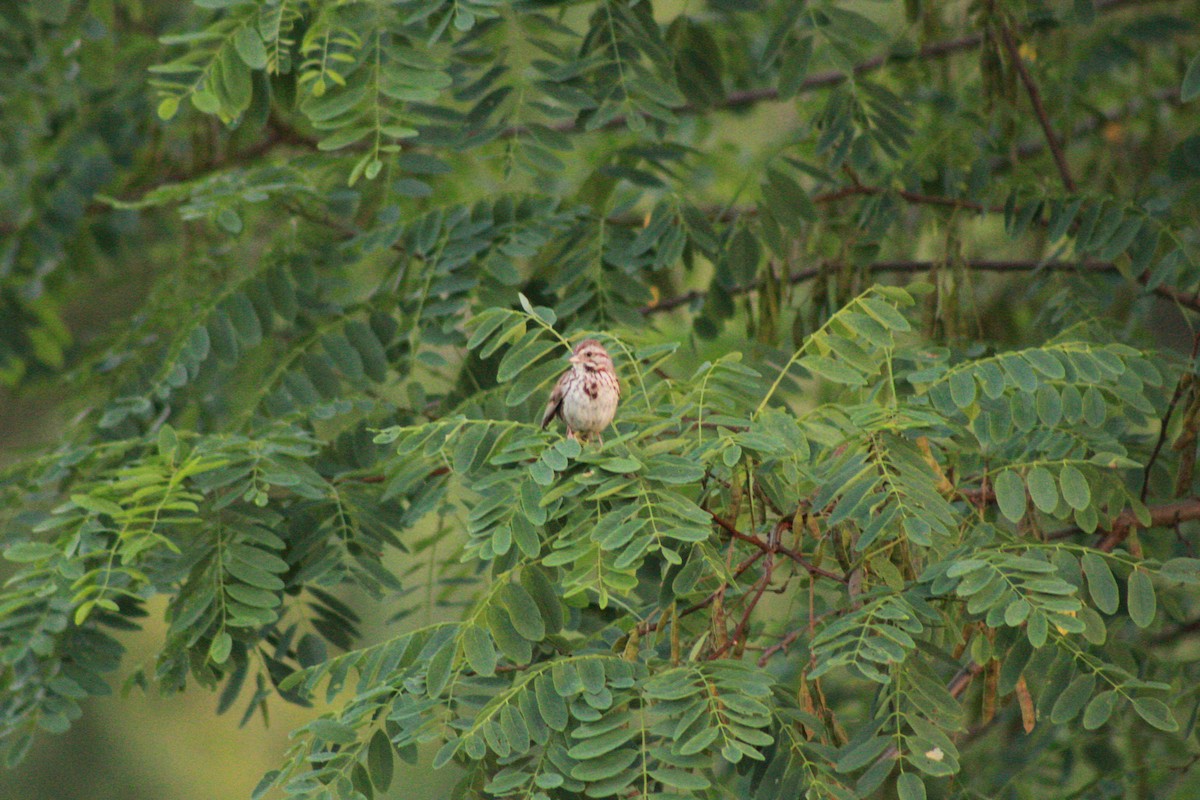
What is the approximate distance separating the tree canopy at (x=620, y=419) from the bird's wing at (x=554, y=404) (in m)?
0.06

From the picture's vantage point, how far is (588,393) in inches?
111

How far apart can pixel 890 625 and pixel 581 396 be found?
2.97 ft

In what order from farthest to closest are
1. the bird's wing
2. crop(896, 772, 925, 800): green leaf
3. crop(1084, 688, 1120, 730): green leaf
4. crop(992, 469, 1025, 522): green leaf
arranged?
the bird's wing, crop(992, 469, 1025, 522): green leaf, crop(1084, 688, 1120, 730): green leaf, crop(896, 772, 925, 800): green leaf

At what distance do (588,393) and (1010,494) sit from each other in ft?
3.14

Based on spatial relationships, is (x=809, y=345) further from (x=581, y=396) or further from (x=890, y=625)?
(x=890, y=625)

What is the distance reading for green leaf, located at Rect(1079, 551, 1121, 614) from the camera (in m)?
2.49

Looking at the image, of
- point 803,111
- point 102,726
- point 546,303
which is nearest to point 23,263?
point 546,303

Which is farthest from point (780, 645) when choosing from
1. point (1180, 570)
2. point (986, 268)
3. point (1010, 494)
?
point (986, 268)

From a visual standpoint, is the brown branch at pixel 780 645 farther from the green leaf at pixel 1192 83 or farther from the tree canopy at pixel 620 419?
the green leaf at pixel 1192 83

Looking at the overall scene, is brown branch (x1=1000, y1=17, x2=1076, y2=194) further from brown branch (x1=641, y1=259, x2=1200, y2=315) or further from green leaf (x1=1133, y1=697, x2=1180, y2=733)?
green leaf (x1=1133, y1=697, x2=1180, y2=733)

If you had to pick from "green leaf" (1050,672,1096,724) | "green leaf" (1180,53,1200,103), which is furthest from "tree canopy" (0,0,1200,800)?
"green leaf" (1180,53,1200,103)

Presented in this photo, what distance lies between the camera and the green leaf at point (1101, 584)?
98.0 inches

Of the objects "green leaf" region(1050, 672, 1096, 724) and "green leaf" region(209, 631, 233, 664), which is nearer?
"green leaf" region(1050, 672, 1096, 724)

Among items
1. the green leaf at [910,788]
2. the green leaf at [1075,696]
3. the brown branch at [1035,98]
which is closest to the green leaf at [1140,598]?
the green leaf at [1075,696]
